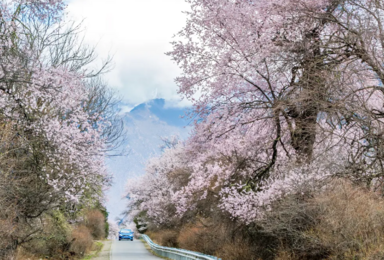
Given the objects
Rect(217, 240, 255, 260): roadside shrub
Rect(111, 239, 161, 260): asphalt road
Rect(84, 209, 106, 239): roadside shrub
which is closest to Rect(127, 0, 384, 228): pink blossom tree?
Rect(217, 240, 255, 260): roadside shrub

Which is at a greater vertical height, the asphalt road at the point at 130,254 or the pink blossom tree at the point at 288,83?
the pink blossom tree at the point at 288,83

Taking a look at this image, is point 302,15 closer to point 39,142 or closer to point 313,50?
point 313,50

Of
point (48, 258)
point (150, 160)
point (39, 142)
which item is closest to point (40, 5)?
point (39, 142)

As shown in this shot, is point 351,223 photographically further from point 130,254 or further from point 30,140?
point 130,254

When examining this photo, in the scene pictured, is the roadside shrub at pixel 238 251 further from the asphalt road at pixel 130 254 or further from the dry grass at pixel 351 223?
the asphalt road at pixel 130 254

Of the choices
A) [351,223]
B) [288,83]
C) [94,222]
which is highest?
[288,83]

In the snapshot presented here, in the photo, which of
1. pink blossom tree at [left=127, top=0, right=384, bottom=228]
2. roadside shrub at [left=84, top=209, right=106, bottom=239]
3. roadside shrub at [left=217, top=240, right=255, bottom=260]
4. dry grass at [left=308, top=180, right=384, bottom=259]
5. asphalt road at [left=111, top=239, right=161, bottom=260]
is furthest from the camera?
roadside shrub at [left=84, top=209, right=106, bottom=239]

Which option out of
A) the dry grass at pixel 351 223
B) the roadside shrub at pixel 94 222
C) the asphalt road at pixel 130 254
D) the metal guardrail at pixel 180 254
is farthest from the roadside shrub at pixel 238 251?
the roadside shrub at pixel 94 222

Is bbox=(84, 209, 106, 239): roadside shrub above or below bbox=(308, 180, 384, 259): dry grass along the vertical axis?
above

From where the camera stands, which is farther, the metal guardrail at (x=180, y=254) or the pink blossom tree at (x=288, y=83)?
the metal guardrail at (x=180, y=254)

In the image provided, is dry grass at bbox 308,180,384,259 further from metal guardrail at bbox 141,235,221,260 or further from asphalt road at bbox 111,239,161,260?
asphalt road at bbox 111,239,161,260

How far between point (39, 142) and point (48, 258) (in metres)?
8.23

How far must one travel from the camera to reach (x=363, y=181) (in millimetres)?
12016

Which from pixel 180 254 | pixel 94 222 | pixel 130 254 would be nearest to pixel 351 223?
pixel 180 254
